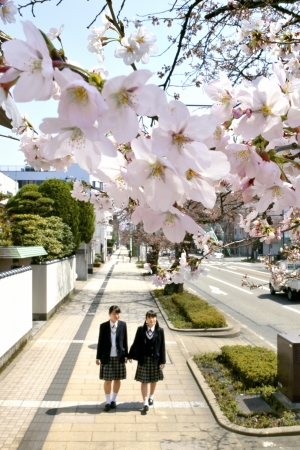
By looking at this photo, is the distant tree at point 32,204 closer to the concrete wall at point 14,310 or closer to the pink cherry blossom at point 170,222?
the concrete wall at point 14,310

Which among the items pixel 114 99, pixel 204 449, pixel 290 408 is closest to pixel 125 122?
pixel 114 99

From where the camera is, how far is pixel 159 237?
18.3 metres

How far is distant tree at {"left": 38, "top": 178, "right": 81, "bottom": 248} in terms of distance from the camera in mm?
16453

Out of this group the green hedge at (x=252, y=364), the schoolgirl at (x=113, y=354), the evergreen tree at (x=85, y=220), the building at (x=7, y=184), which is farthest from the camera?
the building at (x=7, y=184)

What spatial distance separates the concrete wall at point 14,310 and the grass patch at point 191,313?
420 cm

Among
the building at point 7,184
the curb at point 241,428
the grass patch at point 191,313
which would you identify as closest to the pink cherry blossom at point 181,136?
the curb at point 241,428

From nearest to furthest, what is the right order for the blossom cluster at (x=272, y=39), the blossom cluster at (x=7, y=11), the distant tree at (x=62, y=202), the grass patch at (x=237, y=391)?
the blossom cluster at (x=7, y=11)
the blossom cluster at (x=272, y=39)
the grass patch at (x=237, y=391)
the distant tree at (x=62, y=202)

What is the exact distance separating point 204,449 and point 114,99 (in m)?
4.61

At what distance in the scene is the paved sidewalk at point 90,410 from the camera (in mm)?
4676

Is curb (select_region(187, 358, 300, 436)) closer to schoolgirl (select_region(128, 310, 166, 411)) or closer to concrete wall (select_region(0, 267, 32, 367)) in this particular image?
schoolgirl (select_region(128, 310, 166, 411))

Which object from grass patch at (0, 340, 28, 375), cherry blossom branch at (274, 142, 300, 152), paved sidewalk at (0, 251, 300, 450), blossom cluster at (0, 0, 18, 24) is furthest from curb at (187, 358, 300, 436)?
blossom cluster at (0, 0, 18, 24)

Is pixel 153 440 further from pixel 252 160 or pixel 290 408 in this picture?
pixel 252 160

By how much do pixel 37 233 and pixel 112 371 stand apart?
295 inches

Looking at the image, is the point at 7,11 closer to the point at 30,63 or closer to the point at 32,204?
the point at 30,63
